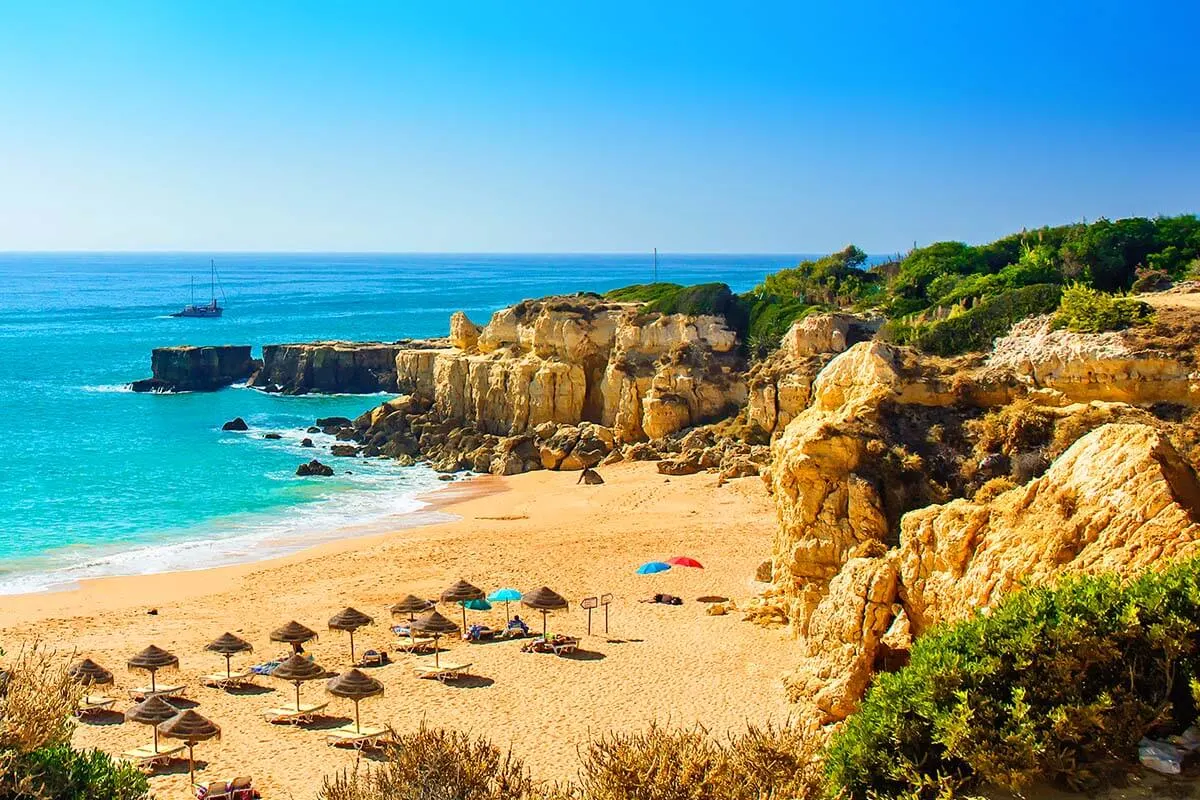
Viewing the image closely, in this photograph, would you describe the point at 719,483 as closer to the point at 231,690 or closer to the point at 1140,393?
the point at 1140,393

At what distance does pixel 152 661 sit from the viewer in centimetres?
2048

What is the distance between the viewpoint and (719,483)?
38.1 metres

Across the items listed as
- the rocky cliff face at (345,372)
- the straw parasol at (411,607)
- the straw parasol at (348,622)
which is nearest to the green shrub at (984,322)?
the straw parasol at (411,607)

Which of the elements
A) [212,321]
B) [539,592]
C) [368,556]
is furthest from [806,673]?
[212,321]

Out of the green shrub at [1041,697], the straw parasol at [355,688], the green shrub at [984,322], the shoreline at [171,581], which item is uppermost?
the green shrub at [984,322]

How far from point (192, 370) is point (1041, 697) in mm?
71575

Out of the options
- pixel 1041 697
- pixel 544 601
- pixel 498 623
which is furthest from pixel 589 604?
pixel 1041 697

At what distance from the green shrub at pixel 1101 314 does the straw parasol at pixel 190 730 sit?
1814 centimetres

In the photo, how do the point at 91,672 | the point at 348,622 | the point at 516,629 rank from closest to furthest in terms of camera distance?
the point at 91,672 < the point at 348,622 < the point at 516,629

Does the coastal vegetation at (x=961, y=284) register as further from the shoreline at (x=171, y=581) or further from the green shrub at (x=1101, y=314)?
the shoreline at (x=171, y=581)

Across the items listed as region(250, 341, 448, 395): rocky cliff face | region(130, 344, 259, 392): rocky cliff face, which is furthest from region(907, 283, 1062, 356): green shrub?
region(130, 344, 259, 392): rocky cliff face

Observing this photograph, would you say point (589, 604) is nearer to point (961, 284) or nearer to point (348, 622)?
point (348, 622)

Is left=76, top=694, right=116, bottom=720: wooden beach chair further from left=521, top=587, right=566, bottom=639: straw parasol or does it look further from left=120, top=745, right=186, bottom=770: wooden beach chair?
left=521, top=587, right=566, bottom=639: straw parasol

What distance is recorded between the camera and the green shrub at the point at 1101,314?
22.7 meters
